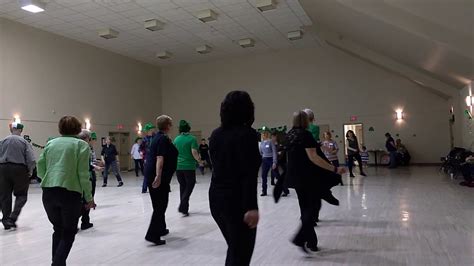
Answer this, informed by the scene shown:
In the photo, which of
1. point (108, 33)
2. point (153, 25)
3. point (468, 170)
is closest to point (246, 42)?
point (153, 25)

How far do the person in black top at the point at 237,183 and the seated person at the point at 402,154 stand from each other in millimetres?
14844

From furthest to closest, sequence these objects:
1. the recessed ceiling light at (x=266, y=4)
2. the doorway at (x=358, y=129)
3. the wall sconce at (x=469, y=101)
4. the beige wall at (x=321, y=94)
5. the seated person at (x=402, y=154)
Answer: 1. the doorway at (x=358, y=129)
2. the beige wall at (x=321, y=94)
3. the seated person at (x=402, y=154)
4. the recessed ceiling light at (x=266, y=4)
5. the wall sconce at (x=469, y=101)

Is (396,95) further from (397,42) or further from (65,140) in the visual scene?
(65,140)

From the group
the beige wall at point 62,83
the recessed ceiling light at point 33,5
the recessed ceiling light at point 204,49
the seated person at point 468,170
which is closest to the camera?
the seated person at point 468,170

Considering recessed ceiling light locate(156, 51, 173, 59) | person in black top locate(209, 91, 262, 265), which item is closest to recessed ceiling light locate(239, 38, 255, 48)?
recessed ceiling light locate(156, 51, 173, 59)

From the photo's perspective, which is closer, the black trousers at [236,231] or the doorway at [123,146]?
the black trousers at [236,231]

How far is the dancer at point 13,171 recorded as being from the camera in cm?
514

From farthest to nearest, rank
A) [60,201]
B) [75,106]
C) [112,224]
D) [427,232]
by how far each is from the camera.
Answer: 1. [75,106]
2. [112,224]
3. [427,232]
4. [60,201]

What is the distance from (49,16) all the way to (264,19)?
7.22m

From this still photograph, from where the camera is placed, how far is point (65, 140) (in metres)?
2.94

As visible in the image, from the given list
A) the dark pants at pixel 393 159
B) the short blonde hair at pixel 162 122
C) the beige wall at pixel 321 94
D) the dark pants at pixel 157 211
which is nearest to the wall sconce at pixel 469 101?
the dark pants at pixel 393 159

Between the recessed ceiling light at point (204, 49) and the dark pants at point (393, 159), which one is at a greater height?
the recessed ceiling light at point (204, 49)

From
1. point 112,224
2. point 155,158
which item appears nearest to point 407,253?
point 155,158

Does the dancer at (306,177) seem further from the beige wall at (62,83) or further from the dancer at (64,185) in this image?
the beige wall at (62,83)
